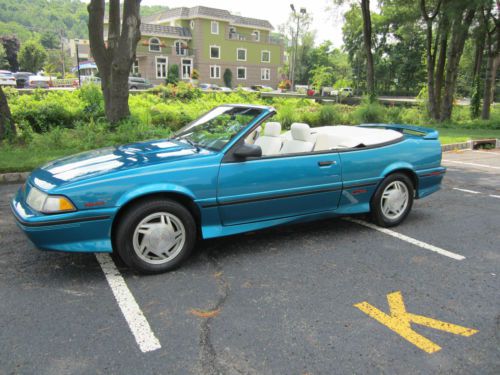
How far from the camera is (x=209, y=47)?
5684cm

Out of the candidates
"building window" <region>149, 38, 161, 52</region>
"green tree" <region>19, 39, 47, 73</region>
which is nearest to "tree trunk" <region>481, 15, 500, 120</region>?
"building window" <region>149, 38, 161, 52</region>

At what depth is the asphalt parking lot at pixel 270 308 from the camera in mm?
2639

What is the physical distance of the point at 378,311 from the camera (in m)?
3.23

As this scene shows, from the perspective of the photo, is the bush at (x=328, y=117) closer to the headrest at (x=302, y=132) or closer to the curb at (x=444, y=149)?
the curb at (x=444, y=149)

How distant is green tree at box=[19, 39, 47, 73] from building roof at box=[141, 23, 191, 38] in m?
28.2

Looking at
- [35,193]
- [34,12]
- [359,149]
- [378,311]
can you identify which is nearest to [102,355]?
[35,193]

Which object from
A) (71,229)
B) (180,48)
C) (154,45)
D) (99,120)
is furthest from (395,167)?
(180,48)

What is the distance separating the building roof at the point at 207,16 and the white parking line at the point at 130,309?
5600 centimetres

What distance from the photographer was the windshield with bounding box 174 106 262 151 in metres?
4.23

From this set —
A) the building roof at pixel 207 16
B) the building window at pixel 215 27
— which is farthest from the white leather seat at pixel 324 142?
the building window at pixel 215 27

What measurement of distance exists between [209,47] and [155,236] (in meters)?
56.5

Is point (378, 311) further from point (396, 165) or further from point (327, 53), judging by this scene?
point (327, 53)

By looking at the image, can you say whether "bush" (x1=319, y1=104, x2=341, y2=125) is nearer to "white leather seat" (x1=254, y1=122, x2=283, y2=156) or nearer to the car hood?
"white leather seat" (x1=254, y1=122, x2=283, y2=156)

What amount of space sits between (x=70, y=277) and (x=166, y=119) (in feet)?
34.2
